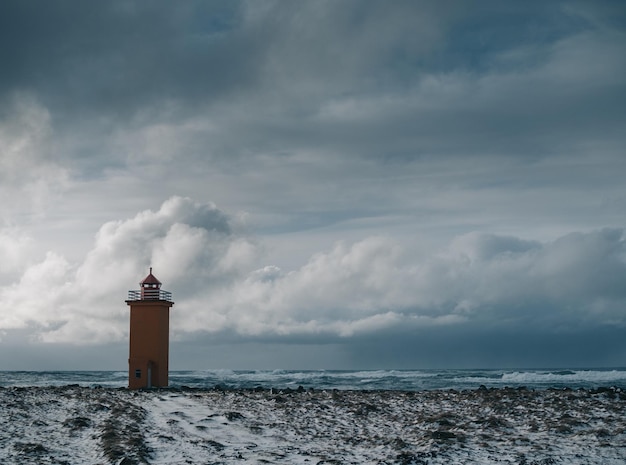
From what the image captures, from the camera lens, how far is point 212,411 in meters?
22.5

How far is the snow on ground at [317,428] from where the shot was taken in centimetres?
1658

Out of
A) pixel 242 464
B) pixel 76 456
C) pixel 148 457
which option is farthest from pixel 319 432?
pixel 76 456

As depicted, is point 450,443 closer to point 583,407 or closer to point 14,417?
point 583,407

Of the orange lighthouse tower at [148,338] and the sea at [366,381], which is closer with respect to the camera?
the orange lighthouse tower at [148,338]

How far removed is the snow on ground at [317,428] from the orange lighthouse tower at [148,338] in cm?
812

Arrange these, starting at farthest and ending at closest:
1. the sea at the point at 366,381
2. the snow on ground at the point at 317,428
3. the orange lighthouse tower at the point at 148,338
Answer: the sea at the point at 366,381, the orange lighthouse tower at the point at 148,338, the snow on ground at the point at 317,428

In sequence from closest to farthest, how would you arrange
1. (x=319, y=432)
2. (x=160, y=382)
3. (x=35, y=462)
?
(x=35, y=462) → (x=319, y=432) → (x=160, y=382)

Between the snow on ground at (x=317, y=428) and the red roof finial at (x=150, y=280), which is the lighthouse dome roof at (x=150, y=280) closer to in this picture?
the red roof finial at (x=150, y=280)

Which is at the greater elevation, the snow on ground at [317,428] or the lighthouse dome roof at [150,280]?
the lighthouse dome roof at [150,280]

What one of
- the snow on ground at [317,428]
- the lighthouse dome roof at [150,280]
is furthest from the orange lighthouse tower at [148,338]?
the snow on ground at [317,428]

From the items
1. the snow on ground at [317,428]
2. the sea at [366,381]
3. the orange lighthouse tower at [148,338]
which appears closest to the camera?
the snow on ground at [317,428]

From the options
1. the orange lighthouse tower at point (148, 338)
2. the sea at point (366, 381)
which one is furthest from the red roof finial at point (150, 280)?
the sea at point (366, 381)

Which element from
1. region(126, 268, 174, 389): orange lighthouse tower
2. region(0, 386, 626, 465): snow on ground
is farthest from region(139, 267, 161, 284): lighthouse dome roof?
region(0, 386, 626, 465): snow on ground

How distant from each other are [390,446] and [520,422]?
4.87 m
